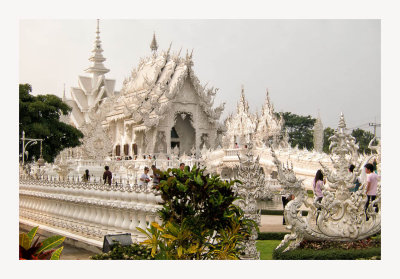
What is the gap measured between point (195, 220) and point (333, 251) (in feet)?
7.31

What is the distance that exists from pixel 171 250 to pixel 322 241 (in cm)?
250

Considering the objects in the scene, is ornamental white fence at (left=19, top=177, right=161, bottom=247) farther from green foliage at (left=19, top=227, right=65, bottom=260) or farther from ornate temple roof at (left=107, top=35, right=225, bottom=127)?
ornate temple roof at (left=107, top=35, right=225, bottom=127)

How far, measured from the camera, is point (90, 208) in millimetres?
10352

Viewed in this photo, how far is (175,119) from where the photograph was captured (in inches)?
1486

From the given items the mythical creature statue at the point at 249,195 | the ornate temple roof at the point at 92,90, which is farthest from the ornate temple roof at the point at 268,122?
the mythical creature statue at the point at 249,195

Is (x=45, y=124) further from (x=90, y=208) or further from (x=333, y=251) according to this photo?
(x=333, y=251)

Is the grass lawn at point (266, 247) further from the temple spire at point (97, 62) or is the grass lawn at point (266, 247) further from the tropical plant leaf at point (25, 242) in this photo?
the temple spire at point (97, 62)

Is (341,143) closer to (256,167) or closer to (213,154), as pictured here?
(256,167)

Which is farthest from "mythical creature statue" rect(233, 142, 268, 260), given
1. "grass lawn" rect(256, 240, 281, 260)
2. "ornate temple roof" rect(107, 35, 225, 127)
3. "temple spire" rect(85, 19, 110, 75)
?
"temple spire" rect(85, 19, 110, 75)

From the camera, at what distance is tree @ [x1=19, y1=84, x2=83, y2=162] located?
26.2 metres

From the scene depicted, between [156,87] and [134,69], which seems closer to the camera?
[156,87]

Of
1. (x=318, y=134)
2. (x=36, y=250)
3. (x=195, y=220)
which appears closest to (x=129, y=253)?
(x=195, y=220)
